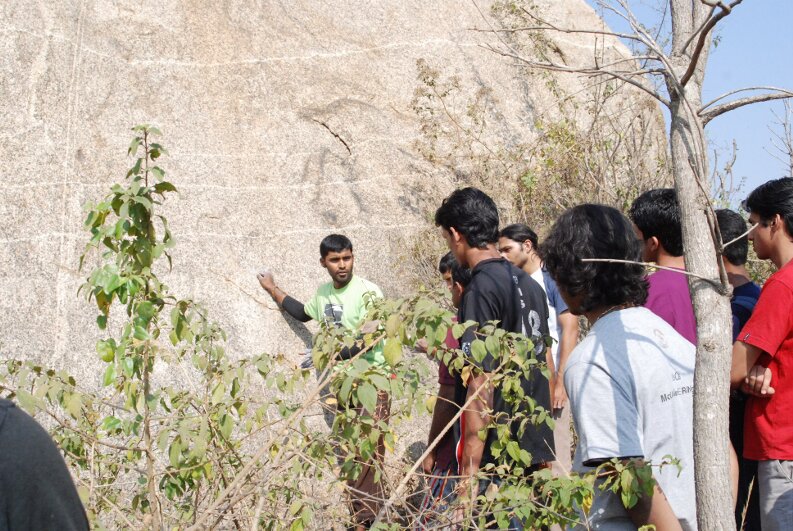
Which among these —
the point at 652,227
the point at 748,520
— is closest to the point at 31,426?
the point at 652,227

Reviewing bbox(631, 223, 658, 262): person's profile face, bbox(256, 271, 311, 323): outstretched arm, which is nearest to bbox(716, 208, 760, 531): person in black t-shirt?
bbox(631, 223, 658, 262): person's profile face

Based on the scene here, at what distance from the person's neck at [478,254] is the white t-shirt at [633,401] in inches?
47.2

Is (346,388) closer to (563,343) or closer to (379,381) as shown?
(379,381)

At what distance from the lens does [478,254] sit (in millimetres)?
3551

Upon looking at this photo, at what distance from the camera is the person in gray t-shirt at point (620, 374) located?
7.23 ft

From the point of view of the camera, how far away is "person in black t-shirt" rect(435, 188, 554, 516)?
3.07 meters

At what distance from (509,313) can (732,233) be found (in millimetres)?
1060

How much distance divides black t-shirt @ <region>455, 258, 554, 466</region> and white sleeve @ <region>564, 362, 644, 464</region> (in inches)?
36.9

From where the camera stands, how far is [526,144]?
7863mm

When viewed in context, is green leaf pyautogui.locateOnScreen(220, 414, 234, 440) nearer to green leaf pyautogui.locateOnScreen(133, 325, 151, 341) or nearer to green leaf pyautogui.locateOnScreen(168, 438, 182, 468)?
green leaf pyautogui.locateOnScreen(168, 438, 182, 468)

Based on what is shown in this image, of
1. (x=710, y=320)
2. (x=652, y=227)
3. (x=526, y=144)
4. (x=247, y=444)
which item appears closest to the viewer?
(x=710, y=320)

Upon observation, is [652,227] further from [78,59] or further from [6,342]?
[78,59]

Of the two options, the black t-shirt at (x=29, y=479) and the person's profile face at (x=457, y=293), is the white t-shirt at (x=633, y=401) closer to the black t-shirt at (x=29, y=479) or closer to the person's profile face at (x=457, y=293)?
the black t-shirt at (x=29, y=479)

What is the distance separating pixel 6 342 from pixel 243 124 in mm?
2872
